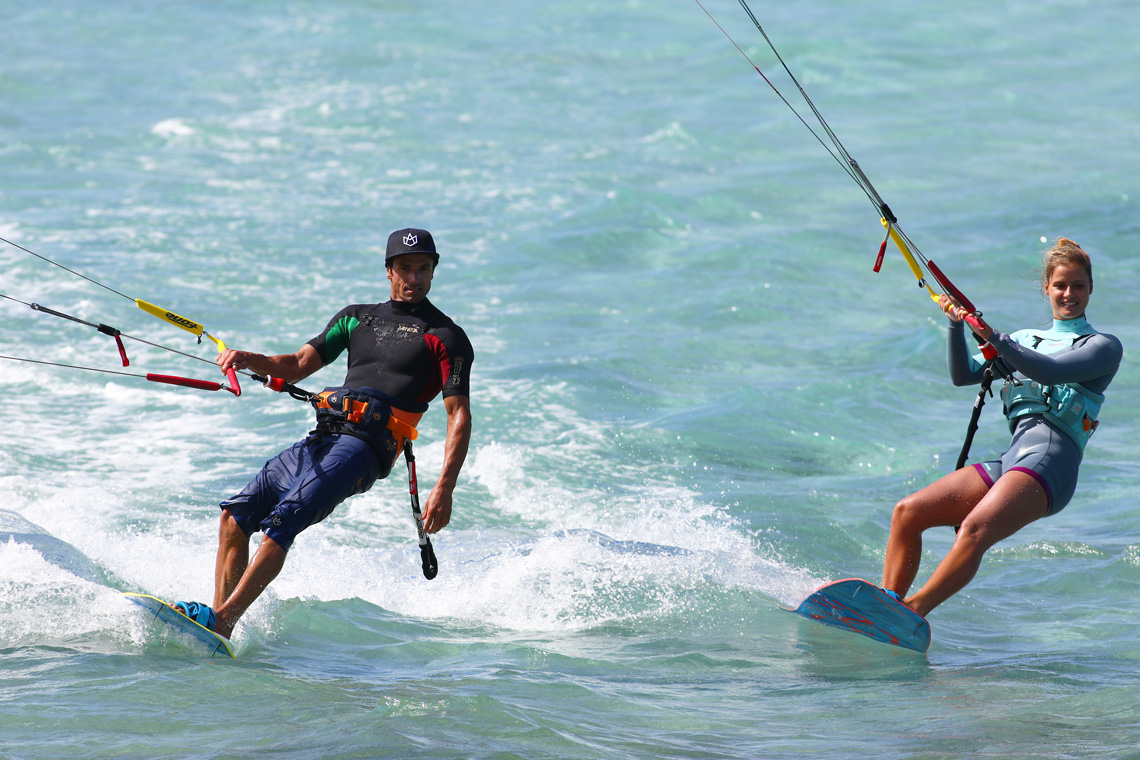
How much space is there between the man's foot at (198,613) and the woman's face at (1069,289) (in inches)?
154

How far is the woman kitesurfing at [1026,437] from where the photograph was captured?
206 inches

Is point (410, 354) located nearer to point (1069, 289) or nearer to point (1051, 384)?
point (1051, 384)

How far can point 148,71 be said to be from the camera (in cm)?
2495

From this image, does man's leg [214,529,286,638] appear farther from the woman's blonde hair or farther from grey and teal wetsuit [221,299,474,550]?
the woman's blonde hair

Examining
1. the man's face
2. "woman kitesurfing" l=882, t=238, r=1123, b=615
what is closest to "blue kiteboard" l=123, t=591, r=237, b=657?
the man's face

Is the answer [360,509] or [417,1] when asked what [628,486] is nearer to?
[360,509]

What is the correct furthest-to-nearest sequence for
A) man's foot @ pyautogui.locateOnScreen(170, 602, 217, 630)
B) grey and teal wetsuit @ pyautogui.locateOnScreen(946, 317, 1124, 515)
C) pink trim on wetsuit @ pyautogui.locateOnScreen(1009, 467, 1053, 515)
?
pink trim on wetsuit @ pyautogui.locateOnScreen(1009, 467, 1053, 515) < grey and teal wetsuit @ pyautogui.locateOnScreen(946, 317, 1124, 515) < man's foot @ pyautogui.locateOnScreen(170, 602, 217, 630)

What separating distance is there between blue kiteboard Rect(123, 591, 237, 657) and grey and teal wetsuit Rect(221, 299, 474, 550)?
46 centimetres

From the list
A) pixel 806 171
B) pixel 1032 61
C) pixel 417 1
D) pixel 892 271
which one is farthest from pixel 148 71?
pixel 1032 61

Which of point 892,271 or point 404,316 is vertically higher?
point 892,271

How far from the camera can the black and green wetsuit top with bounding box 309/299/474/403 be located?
17.9 feet

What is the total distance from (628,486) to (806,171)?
459 inches

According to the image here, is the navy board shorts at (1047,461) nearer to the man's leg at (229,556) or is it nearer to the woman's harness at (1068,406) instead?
the woman's harness at (1068,406)

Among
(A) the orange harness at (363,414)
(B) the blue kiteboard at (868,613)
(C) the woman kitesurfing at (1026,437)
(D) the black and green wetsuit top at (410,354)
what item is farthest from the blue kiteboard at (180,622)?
(C) the woman kitesurfing at (1026,437)
